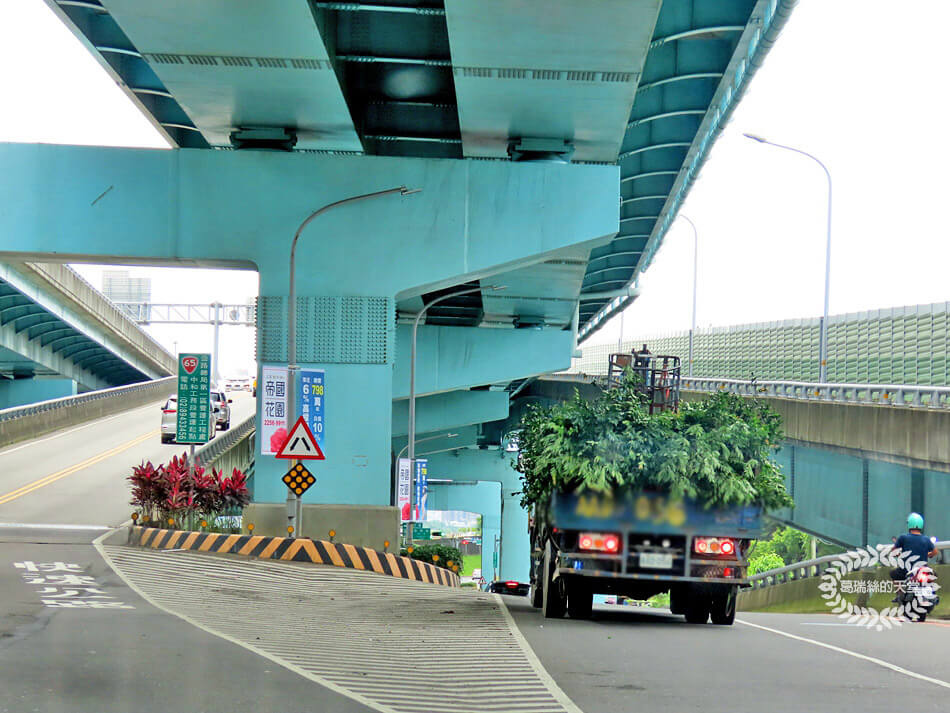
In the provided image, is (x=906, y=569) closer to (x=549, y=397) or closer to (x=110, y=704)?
(x=110, y=704)

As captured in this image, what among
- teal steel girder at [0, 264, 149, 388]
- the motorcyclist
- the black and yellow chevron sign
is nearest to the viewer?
the motorcyclist

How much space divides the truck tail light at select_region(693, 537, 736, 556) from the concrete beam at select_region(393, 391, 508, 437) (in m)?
37.2

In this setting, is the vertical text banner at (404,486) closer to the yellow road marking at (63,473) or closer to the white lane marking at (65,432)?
the yellow road marking at (63,473)

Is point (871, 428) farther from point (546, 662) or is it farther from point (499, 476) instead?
point (499, 476)

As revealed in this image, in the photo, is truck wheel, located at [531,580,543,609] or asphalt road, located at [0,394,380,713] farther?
truck wheel, located at [531,580,543,609]

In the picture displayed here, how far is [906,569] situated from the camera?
1623 cm

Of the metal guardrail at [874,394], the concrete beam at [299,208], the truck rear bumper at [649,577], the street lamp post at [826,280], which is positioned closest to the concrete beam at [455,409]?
the metal guardrail at [874,394]

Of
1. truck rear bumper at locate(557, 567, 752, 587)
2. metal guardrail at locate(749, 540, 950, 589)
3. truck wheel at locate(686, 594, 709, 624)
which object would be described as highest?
truck rear bumper at locate(557, 567, 752, 587)

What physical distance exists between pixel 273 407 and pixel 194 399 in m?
5.48

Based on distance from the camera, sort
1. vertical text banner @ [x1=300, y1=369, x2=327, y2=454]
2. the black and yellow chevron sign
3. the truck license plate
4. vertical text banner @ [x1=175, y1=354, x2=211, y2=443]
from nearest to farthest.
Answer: the truck license plate
the black and yellow chevron sign
vertical text banner @ [x1=300, y1=369, x2=327, y2=454]
vertical text banner @ [x1=175, y1=354, x2=211, y2=443]

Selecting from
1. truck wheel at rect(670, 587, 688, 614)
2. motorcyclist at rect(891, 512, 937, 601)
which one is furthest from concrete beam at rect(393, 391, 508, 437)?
truck wheel at rect(670, 587, 688, 614)

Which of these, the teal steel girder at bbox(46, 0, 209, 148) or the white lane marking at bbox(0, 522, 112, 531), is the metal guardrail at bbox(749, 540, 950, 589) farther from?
the white lane marking at bbox(0, 522, 112, 531)

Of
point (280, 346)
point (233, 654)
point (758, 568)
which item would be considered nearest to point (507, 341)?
point (280, 346)

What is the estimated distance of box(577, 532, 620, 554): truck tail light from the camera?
12609 millimetres
